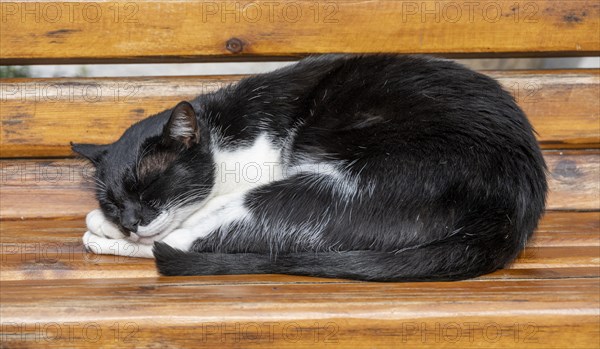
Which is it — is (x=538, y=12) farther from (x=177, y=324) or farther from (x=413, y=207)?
(x=177, y=324)

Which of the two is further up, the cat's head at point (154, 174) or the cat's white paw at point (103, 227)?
the cat's head at point (154, 174)

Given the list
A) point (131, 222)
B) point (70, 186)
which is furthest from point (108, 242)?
point (70, 186)

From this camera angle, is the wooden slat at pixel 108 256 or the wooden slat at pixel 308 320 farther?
the wooden slat at pixel 108 256

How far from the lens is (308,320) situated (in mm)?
1479

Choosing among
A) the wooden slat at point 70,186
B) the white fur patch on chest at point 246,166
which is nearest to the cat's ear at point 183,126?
the white fur patch on chest at point 246,166

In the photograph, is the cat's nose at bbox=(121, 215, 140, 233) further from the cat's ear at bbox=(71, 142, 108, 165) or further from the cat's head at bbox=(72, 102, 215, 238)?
the cat's ear at bbox=(71, 142, 108, 165)

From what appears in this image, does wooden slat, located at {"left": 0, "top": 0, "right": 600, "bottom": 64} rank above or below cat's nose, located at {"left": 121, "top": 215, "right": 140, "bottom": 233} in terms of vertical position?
above

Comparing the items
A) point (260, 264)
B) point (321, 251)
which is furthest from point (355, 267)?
point (260, 264)

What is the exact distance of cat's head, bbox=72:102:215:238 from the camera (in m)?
1.84

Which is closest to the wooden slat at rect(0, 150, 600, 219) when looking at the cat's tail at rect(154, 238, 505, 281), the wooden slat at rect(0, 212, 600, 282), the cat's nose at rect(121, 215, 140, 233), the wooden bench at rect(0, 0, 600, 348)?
the wooden bench at rect(0, 0, 600, 348)

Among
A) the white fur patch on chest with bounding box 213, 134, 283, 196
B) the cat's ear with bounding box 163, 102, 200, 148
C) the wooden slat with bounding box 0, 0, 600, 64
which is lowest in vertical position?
the white fur patch on chest with bounding box 213, 134, 283, 196

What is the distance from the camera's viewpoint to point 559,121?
243 cm

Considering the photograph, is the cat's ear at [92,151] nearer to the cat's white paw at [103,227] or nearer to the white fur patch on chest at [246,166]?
the cat's white paw at [103,227]

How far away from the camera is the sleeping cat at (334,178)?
1691 millimetres
